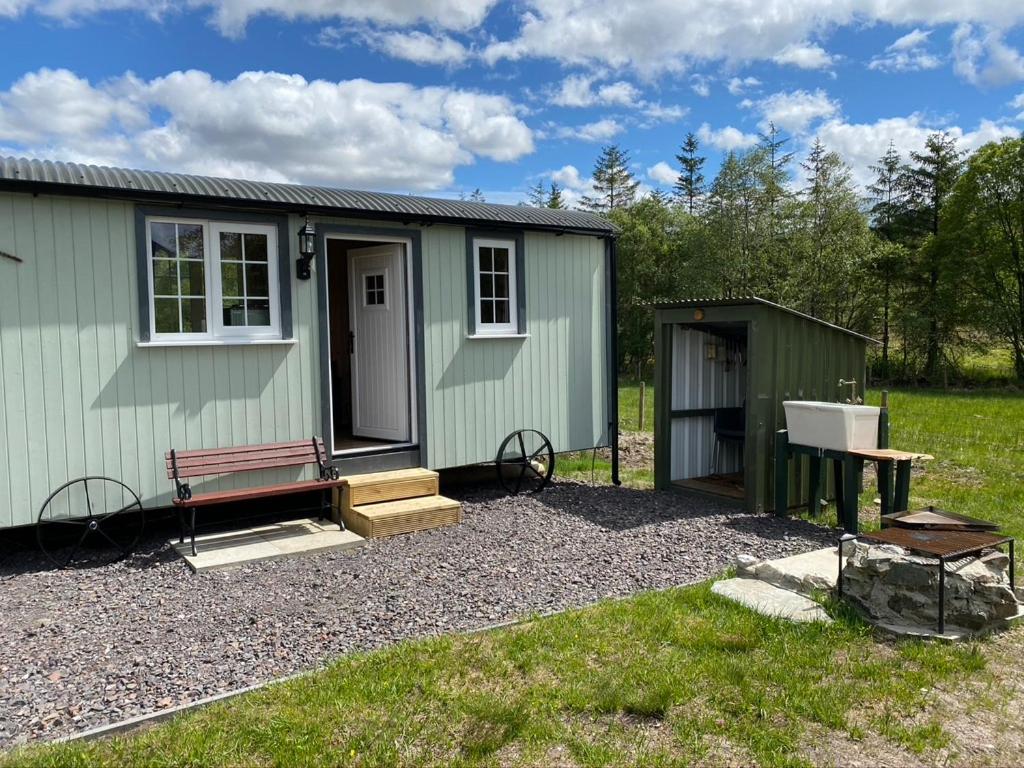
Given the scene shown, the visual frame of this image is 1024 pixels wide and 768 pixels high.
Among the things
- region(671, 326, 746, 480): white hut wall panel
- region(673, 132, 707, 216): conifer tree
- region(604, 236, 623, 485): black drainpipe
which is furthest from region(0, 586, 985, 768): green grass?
region(673, 132, 707, 216): conifer tree

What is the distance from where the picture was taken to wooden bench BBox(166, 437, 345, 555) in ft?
17.1

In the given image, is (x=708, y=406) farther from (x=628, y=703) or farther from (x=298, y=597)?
(x=628, y=703)

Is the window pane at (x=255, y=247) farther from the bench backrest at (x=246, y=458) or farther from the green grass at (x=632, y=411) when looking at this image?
the green grass at (x=632, y=411)

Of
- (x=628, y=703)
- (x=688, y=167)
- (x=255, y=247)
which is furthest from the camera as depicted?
(x=688, y=167)

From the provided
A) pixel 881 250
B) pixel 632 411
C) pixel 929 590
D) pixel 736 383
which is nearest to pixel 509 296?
pixel 736 383

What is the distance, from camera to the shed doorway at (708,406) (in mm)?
7148

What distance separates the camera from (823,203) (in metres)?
20.3

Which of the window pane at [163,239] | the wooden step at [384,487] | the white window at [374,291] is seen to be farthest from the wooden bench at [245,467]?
the white window at [374,291]

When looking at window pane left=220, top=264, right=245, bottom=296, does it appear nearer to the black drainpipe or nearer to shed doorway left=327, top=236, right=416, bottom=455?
shed doorway left=327, top=236, right=416, bottom=455

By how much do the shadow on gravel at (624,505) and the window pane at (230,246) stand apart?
10.9 feet

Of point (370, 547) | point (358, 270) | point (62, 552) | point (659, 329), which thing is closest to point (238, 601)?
point (370, 547)

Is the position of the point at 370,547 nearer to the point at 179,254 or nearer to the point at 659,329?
the point at 179,254

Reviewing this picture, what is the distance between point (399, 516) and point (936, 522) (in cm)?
356

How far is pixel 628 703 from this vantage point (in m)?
2.90
